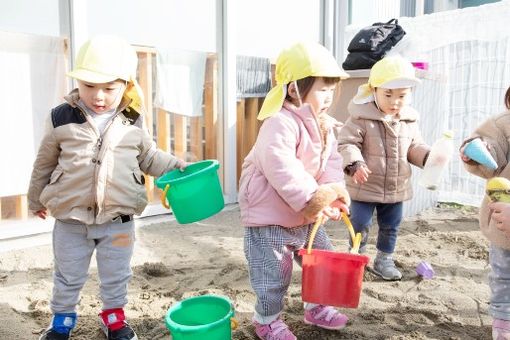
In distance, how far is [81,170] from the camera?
77.7 inches

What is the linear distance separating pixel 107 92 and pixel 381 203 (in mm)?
1654

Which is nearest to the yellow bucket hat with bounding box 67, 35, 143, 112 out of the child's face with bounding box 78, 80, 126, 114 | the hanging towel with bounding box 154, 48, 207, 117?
the child's face with bounding box 78, 80, 126, 114

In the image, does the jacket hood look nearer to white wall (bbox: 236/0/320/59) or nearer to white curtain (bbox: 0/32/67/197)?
white curtain (bbox: 0/32/67/197)

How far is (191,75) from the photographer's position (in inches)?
172

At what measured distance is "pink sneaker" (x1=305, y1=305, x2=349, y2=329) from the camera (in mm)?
2148

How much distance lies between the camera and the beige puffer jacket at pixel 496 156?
1923 mm

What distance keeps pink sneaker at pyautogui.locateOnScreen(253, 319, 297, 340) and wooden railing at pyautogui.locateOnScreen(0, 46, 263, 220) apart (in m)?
2.37

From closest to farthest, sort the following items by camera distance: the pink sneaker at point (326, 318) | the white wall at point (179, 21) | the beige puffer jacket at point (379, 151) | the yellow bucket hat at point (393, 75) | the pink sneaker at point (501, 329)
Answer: the pink sneaker at point (501, 329)
the pink sneaker at point (326, 318)
the yellow bucket hat at point (393, 75)
the beige puffer jacket at point (379, 151)
the white wall at point (179, 21)

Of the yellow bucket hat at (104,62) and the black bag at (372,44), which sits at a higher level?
the black bag at (372,44)

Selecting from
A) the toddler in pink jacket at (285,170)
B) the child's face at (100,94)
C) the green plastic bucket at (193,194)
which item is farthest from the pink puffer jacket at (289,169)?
the child's face at (100,94)

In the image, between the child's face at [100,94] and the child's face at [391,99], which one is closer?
the child's face at [100,94]

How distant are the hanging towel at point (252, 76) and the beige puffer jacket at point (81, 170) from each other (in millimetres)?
2805

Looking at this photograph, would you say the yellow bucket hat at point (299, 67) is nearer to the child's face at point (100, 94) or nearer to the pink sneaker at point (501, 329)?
the child's face at point (100, 94)

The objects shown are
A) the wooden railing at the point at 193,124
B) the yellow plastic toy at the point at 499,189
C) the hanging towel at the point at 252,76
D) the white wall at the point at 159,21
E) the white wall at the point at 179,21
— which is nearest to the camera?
the yellow plastic toy at the point at 499,189
